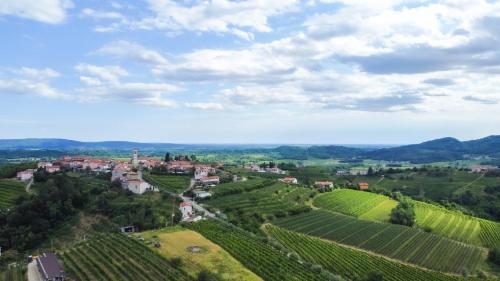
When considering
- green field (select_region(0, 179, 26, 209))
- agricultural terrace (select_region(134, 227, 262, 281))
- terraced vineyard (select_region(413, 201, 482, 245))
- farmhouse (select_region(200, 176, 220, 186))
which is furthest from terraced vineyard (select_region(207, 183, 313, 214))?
green field (select_region(0, 179, 26, 209))

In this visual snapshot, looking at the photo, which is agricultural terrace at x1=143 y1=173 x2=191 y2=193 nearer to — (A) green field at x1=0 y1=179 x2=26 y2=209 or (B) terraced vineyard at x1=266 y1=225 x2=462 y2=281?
(A) green field at x1=0 y1=179 x2=26 y2=209

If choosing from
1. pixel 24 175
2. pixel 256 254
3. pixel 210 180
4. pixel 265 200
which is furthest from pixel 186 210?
pixel 24 175

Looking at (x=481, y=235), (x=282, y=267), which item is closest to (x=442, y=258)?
(x=481, y=235)

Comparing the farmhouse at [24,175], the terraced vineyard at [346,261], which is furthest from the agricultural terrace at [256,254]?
the farmhouse at [24,175]

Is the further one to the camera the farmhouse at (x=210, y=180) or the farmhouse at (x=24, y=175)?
the farmhouse at (x=210, y=180)

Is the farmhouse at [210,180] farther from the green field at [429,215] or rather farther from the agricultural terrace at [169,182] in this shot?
the green field at [429,215]

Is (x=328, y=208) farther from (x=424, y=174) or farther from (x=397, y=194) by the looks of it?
(x=424, y=174)
